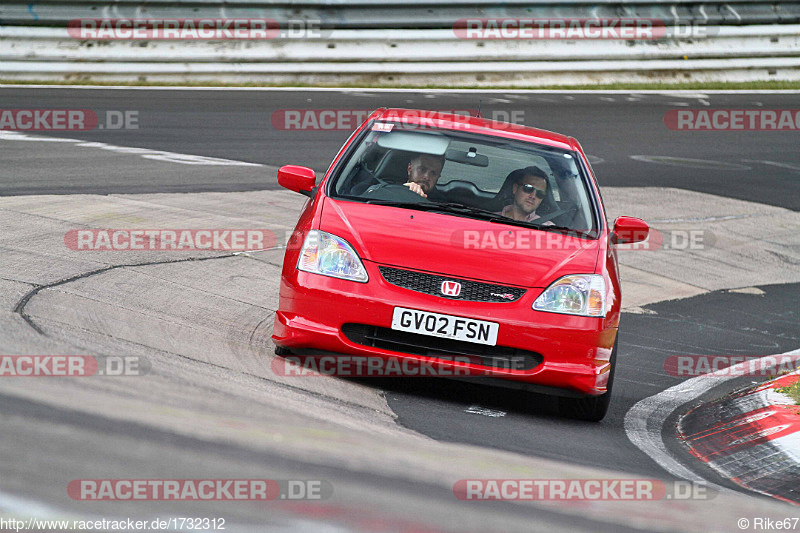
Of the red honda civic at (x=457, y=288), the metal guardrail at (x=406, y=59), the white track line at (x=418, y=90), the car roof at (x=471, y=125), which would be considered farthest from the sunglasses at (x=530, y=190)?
the metal guardrail at (x=406, y=59)

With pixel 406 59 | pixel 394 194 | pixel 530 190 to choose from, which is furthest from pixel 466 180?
pixel 406 59

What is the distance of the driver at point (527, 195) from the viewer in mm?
6469

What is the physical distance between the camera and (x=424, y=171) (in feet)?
21.9

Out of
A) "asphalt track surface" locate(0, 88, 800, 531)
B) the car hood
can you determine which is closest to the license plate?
the car hood

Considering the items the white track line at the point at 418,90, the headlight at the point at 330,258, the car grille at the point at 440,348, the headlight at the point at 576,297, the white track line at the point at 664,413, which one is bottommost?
the white track line at the point at 664,413

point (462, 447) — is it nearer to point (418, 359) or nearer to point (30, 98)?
point (418, 359)

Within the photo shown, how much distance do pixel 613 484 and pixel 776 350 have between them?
453 centimetres

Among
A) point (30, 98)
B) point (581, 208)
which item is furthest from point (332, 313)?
point (30, 98)

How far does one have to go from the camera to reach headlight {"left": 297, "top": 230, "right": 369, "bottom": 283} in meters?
5.75

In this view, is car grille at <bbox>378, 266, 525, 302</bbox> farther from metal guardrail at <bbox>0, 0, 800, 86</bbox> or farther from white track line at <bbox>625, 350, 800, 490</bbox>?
metal guardrail at <bbox>0, 0, 800, 86</bbox>

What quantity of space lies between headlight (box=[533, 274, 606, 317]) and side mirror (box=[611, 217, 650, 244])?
2.67ft

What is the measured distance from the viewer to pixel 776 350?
8.57m

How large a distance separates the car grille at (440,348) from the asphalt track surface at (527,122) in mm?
297

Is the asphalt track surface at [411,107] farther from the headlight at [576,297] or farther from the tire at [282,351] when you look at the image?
the headlight at [576,297]
